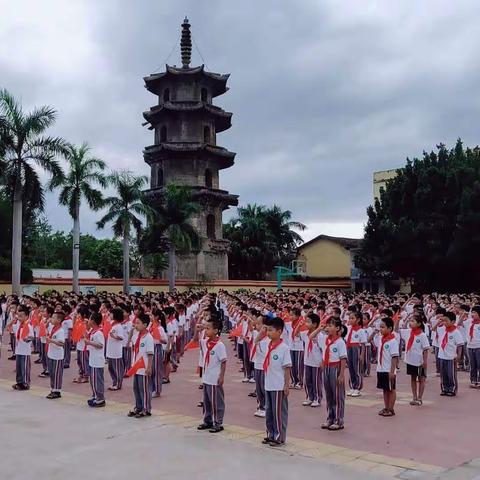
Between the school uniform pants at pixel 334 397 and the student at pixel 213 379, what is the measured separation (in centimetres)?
142

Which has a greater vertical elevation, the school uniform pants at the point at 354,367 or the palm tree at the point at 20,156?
the palm tree at the point at 20,156

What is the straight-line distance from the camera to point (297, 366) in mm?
11625

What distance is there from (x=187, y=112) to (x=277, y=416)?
3746 centimetres

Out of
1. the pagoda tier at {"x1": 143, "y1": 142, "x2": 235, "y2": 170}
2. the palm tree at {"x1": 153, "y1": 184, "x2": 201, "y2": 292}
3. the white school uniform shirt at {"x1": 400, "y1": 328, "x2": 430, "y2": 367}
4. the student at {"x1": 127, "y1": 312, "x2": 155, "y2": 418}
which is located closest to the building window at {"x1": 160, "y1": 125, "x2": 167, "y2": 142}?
the pagoda tier at {"x1": 143, "y1": 142, "x2": 235, "y2": 170}

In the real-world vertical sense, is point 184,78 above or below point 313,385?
above

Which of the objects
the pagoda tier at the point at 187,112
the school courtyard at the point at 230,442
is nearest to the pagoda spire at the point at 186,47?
the pagoda tier at the point at 187,112

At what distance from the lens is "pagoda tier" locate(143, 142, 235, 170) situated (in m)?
41.8

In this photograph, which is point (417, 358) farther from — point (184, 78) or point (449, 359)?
point (184, 78)

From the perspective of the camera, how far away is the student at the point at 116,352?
11.1 meters

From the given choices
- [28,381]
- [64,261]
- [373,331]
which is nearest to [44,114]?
[28,381]

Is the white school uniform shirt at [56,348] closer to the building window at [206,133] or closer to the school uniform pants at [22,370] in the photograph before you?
the school uniform pants at [22,370]

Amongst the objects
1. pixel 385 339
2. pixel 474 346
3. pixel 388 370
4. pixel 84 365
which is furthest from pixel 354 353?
pixel 84 365

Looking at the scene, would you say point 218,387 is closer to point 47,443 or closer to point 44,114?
point 47,443

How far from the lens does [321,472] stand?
6188 millimetres
